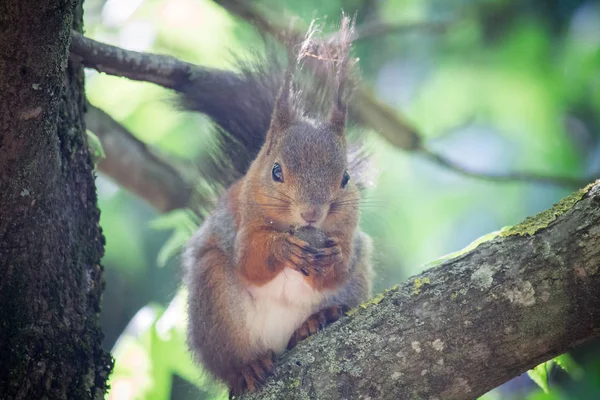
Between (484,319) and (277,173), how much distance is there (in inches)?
51.3

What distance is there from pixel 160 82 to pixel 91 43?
36 centimetres

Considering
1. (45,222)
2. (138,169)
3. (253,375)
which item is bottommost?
(253,375)

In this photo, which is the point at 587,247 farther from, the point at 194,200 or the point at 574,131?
the point at 574,131

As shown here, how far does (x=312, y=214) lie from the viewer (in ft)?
9.83

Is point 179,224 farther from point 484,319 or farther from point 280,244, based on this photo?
point 484,319

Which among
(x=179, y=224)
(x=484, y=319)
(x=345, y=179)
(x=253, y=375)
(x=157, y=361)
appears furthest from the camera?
(x=179, y=224)

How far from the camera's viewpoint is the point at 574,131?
6012 mm

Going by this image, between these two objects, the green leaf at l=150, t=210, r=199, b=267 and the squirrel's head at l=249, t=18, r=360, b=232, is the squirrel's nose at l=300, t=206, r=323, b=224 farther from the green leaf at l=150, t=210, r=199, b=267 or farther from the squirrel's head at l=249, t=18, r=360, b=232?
the green leaf at l=150, t=210, r=199, b=267

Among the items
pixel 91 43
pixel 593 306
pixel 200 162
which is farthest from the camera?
pixel 200 162

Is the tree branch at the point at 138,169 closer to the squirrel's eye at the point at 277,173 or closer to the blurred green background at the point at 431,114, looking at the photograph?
the blurred green background at the point at 431,114

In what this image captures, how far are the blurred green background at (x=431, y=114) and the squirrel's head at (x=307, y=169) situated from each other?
73 cm

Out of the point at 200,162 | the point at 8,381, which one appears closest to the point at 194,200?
the point at 200,162

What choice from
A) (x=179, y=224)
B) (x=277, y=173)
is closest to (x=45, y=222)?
(x=277, y=173)

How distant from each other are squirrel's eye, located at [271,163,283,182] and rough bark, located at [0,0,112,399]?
2.70ft
